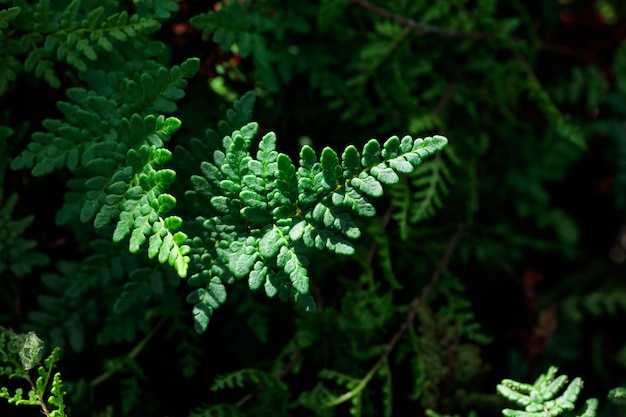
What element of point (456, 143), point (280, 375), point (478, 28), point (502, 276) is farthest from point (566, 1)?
point (280, 375)

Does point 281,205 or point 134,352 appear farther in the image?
point 134,352

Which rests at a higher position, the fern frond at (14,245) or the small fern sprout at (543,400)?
the small fern sprout at (543,400)

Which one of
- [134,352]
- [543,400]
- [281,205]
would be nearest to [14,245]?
[134,352]

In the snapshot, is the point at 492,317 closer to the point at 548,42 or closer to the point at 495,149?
the point at 495,149

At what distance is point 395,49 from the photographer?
1999 millimetres

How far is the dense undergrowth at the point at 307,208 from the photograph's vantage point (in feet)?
4.05

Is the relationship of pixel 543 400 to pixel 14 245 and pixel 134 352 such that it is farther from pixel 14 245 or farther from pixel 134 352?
pixel 14 245

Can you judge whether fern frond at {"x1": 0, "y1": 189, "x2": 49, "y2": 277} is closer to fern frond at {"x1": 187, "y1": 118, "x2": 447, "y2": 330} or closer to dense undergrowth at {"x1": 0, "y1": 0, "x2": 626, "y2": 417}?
dense undergrowth at {"x1": 0, "y1": 0, "x2": 626, "y2": 417}

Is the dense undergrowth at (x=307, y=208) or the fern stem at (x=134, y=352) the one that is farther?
the fern stem at (x=134, y=352)

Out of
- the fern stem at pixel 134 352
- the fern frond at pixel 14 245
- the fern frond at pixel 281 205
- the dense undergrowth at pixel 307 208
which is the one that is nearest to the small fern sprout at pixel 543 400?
the dense undergrowth at pixel 307 208

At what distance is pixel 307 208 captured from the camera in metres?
1.21

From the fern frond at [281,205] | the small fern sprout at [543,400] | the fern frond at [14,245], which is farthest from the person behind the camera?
the fern frond at [14,245]

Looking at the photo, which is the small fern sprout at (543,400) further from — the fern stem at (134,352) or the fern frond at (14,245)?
the fern frond at (14,245)

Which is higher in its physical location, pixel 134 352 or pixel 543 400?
pixel 543 400
